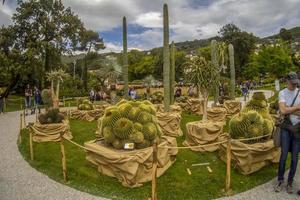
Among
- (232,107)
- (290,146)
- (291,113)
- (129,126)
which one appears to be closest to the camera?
(291,113)

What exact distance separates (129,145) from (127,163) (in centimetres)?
65

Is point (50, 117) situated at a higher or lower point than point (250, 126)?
lower

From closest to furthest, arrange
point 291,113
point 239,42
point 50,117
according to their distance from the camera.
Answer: point 291,113, point 50,117, point 239,42

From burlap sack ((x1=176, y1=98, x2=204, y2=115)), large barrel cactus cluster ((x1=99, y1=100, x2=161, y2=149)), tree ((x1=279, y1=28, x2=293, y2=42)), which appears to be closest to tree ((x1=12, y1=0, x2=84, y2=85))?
burlap sack ((x1=176, y1=98, x2=204, y2=115))

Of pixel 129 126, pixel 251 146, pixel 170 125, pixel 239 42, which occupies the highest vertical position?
pixel 239 42

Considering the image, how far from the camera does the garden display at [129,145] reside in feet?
23.5

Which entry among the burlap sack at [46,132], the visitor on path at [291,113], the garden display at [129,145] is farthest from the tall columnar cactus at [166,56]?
the visitor on path at [291,113]

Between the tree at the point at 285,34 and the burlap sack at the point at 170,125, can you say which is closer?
the burlap sack at the point at 170,125

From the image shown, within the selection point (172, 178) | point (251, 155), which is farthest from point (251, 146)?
point (172, 178)

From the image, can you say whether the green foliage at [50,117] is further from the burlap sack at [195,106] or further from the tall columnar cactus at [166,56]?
the burlap sack at [195,106]

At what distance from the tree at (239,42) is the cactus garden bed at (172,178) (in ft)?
157

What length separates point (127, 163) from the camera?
7.12 metres

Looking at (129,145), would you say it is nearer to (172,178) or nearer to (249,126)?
(172,178)

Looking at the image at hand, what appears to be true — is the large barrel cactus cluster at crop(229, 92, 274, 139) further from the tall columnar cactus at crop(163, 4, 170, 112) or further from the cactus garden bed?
the tall columnar cactus at crop(163, 4, 170, 112)
